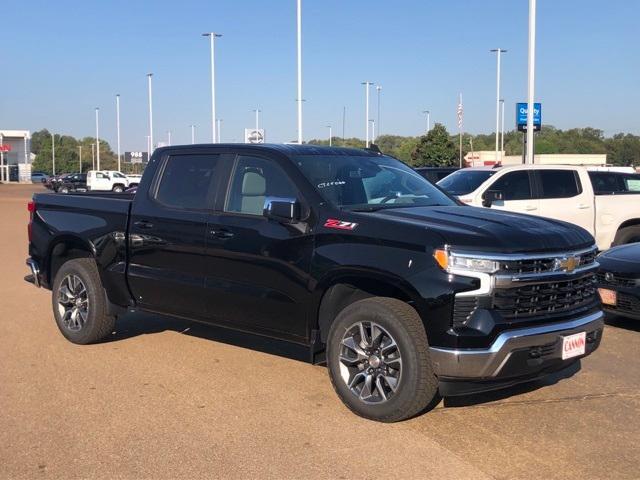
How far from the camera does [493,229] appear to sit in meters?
4.43

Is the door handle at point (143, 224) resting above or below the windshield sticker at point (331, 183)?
below

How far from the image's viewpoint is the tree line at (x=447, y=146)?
1984 inches

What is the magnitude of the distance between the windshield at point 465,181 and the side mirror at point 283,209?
7271 mm

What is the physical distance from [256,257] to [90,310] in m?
2.22

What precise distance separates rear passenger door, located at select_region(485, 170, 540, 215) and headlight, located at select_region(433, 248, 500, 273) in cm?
769

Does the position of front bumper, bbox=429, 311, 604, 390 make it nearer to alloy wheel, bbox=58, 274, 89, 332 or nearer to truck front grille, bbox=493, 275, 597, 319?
truck front grille, bbox=493, 275, 597, 319

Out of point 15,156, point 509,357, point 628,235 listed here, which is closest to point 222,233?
point 509,357

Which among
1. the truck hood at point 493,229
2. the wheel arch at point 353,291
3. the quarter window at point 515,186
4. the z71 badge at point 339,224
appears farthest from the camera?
→ the quarter window at point 515,186

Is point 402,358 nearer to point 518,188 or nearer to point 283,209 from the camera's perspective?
point 283,209

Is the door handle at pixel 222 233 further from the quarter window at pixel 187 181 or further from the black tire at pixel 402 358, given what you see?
the black tire at pixel 402 358

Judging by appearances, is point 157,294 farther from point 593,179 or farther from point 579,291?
point 593,179

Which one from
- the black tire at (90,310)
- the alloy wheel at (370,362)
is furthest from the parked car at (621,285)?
the black tire at (90,310)

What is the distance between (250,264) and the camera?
17.1 feet

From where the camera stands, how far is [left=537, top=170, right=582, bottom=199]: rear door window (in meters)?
11.8
